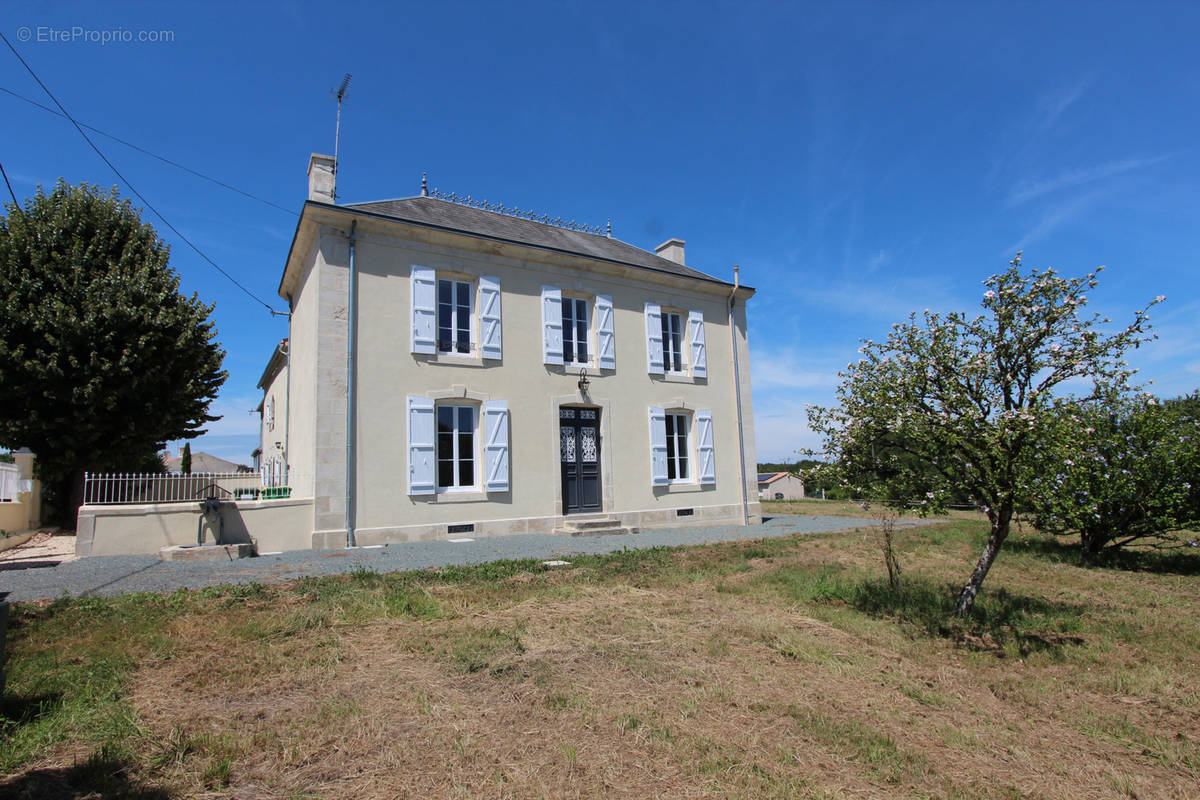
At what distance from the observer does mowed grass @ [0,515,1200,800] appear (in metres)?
2.63

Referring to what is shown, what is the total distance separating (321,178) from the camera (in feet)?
36.2

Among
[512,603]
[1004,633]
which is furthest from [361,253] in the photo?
[1004,633]

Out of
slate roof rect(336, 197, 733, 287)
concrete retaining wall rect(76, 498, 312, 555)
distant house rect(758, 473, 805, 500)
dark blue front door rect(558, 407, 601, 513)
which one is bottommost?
distant house rect(758, 473, 805, 500)

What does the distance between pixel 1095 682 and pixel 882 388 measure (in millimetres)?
2378

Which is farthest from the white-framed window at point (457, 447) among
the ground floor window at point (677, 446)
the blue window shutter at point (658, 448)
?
the ground floor window at point (677, 446)

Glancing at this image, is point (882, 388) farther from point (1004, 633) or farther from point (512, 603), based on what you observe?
point (512, 603)

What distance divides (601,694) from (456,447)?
819cm

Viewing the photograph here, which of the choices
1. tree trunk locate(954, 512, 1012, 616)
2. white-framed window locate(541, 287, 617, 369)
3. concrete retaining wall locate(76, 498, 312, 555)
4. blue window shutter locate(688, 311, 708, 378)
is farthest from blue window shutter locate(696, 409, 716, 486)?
tree trunk locate(954, 512, 1012, 616)

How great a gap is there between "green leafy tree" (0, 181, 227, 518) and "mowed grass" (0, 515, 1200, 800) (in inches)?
299

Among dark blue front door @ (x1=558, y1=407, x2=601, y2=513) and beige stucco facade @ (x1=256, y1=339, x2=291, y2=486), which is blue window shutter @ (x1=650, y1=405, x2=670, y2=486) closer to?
dark blue front door @ (x1=558, y1=407, x2=601, y2=513)

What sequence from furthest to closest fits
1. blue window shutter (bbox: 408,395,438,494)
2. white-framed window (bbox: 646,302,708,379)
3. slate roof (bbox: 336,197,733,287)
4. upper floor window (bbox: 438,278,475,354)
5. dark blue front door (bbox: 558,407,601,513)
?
white-framed window (bbox: 646,302,708,379), dark blue front door (bbox: 558,407,601,513), slate roof (bbox: 336,197,733,287), upper floor window (bbox: 438,278,475,354), blue window shutter (bbox: 408,395,438,494)

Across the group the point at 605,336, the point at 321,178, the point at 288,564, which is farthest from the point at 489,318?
the point at 288,564

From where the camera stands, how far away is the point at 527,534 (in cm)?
1130

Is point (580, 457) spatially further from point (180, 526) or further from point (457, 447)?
point (180, 526)
